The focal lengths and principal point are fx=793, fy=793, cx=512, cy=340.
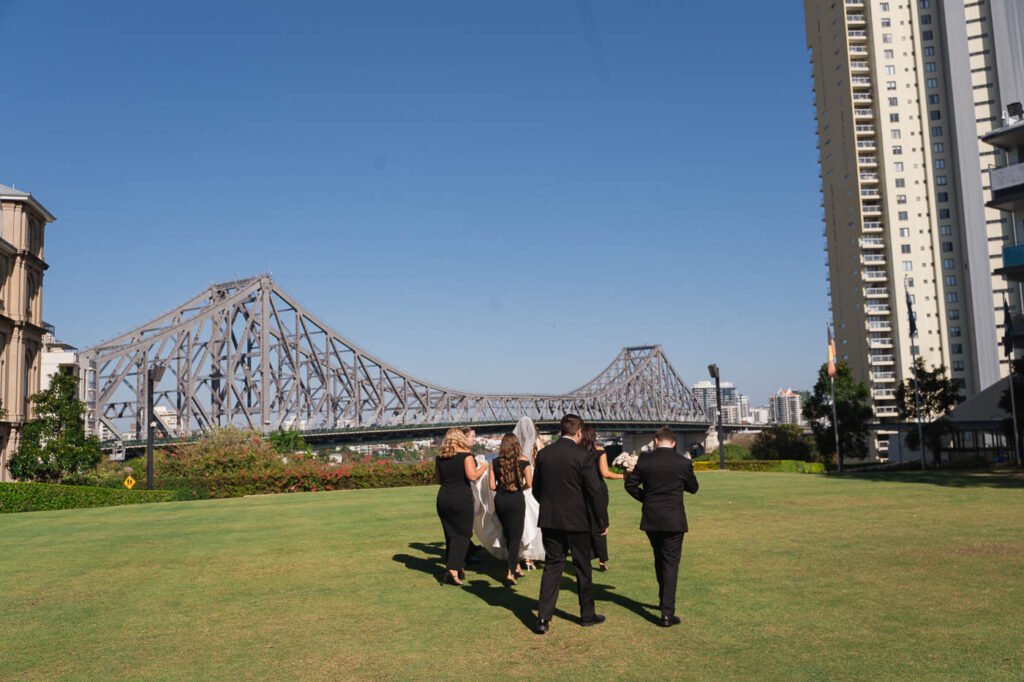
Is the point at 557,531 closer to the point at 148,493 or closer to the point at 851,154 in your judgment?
the point at 148,493

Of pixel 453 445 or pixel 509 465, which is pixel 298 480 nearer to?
pixel 453 445

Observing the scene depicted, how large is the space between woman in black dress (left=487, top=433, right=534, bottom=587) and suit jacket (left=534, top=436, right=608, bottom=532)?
1671 millimetres

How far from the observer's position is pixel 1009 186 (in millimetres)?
35969

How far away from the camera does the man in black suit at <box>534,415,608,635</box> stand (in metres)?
8.16

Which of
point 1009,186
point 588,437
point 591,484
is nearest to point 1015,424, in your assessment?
point 1009,186

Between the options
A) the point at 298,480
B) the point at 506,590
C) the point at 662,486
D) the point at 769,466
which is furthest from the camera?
the point at 769,466

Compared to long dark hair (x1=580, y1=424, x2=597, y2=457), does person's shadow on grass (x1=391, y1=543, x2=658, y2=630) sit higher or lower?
lower

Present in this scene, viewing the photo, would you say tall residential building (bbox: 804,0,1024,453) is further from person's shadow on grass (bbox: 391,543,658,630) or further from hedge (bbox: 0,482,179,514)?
person's shadow on grass (bbox: 391,543,658,630)

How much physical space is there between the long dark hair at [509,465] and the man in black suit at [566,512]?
1636mm

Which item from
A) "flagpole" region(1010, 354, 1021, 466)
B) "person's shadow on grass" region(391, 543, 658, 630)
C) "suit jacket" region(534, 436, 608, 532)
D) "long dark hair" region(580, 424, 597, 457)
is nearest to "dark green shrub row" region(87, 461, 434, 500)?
"person's shadow on grass" region(391, 543, 658, 630)

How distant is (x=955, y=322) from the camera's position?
84.7 metres

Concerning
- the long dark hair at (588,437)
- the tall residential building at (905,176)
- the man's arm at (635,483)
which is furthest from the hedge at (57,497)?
the tall residential building at (905,176)

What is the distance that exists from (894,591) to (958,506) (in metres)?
9.65

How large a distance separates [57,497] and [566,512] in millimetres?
25425
